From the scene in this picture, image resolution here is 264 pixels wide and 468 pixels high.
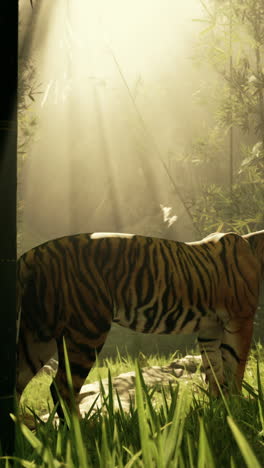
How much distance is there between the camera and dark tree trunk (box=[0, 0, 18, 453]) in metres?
0.91

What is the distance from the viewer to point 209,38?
5598 mm

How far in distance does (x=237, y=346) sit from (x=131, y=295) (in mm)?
481

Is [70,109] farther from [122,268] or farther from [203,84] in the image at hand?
[122,268]

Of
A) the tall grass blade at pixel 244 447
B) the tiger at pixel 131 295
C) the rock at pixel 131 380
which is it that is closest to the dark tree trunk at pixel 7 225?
the tall grass blade at pixel 244 447

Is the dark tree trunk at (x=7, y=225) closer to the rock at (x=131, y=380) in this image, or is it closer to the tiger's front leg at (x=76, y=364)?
the tiger's front leg at (x=76, y=364)

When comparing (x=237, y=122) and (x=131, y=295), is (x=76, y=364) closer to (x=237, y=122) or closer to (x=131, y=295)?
(x=131, y=295)

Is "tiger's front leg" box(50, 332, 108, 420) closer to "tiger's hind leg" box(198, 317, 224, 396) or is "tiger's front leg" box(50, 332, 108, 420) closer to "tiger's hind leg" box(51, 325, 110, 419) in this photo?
"tiger's hind leg" box(51, 325, 110, 419)

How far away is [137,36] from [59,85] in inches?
39.7

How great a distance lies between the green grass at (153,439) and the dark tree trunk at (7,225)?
2.1 inches

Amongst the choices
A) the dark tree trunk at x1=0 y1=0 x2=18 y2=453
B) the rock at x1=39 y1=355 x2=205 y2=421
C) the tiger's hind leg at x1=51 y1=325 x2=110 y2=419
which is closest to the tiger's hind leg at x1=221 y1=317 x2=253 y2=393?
the rock at x1=39 y1=355 x2=205 y2=421

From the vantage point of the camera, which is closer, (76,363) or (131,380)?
(76,363)

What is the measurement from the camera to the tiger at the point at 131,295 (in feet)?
6.13

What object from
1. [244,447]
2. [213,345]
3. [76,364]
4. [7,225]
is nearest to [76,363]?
[76,364]

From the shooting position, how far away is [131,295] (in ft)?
6.53
